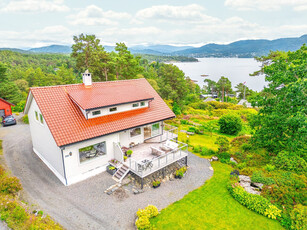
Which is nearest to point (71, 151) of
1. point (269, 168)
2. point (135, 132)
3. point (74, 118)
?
point (74, 118)

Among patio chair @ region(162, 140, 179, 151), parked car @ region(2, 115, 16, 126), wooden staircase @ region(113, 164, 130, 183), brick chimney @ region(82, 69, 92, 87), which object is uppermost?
brick chimney @ region(82, 69, 92, 87)

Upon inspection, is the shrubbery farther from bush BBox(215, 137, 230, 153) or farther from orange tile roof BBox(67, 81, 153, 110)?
bush BBox(215, 137, 230, 153)

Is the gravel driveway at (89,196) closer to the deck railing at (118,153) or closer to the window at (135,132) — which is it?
the deck railing at (118,153)

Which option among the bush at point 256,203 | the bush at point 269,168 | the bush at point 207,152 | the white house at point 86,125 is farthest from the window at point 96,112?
the bush at point 269,168

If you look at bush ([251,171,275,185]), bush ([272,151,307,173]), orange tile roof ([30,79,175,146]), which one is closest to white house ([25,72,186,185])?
orange tile roof ([30,79,175,146])

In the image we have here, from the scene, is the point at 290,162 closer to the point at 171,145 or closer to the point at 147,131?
the point at 171,145

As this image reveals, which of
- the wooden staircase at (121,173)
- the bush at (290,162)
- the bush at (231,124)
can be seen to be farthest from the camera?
the bush at (231,124)
